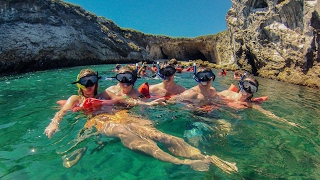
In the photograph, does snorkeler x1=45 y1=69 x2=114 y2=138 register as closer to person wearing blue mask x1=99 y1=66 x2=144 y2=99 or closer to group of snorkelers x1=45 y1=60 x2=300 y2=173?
group of snorkelers x1=45 y1=60 x2=300 y2=173

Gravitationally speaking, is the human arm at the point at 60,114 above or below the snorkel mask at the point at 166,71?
below

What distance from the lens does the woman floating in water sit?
2.48 meters

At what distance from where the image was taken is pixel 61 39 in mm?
21625

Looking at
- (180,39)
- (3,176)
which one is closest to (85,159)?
(3,176)

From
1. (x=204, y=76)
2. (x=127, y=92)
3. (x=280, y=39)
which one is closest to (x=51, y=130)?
(x=127, y=92)

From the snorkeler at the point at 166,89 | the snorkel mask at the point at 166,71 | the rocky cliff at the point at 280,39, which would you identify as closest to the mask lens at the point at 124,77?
the snorkel mask at the point at 166,71

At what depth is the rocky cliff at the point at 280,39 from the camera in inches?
507

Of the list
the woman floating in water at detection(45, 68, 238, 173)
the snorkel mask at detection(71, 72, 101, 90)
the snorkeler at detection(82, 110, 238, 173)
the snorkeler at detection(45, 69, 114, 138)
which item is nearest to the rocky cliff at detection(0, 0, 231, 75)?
the snorkeler at detection(45, 69, 114, 138)

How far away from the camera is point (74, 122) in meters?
3.73

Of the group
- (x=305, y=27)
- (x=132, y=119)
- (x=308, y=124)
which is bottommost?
(x=308, y=124)

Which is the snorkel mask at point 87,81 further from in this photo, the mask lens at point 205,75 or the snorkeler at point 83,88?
the mask lens at point 205,75

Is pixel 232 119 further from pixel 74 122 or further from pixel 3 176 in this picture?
pixel 3 176

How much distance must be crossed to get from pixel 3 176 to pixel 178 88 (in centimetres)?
389

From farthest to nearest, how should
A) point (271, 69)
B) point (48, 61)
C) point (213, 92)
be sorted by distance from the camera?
point (48, 61)
point (271, 69)
point (213, 92)
